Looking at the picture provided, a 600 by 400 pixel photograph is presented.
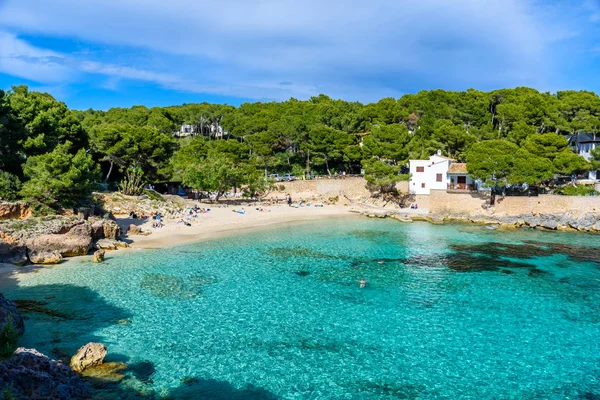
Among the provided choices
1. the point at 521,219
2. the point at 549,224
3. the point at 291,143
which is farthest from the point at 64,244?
the point at 291,143

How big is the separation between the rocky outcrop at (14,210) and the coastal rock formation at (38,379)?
20.6 m

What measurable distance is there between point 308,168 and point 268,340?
178ft

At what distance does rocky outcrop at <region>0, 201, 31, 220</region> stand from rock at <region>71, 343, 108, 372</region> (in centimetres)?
1924

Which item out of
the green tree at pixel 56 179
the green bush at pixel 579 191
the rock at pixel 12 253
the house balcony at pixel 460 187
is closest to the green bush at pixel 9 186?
the green tree at pixel 56 179

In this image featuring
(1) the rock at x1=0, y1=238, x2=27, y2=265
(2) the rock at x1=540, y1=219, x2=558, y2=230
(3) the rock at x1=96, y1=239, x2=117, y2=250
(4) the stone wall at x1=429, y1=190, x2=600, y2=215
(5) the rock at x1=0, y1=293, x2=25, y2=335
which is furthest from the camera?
(4) the stone wall at x1=429, y1=190, x2=600, y2=215

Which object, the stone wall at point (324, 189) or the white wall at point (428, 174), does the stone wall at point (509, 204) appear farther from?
the stone wall at point (324, 189)

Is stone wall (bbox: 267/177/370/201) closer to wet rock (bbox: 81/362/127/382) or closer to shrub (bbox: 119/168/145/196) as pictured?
shrub (bbox: 119/168/145/196)

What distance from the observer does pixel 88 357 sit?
13516mm

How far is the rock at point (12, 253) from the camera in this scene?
971 inches

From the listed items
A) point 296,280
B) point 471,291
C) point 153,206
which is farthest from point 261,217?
point 471,291

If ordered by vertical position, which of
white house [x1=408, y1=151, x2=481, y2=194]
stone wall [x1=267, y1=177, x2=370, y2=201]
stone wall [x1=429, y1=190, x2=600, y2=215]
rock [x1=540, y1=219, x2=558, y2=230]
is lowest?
rock [x1=540, y1=219, x2=558, y2=230]

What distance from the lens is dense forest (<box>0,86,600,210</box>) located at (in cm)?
3288

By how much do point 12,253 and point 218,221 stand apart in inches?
756

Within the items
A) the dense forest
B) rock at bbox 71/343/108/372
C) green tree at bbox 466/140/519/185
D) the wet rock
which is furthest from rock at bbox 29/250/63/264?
green tree at bbox 466/140/519/185
